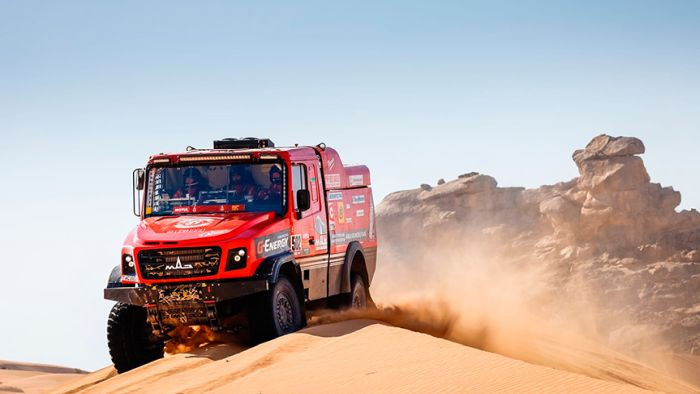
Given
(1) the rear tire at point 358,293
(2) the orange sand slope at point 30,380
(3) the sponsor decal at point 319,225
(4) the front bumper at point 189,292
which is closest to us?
(4) the front bumper at point 189,292

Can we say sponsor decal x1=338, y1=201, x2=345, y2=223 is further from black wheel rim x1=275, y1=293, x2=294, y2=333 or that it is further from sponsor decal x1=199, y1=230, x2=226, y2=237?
sponsor decal x1=199, y1=230, x2=226, y2=237

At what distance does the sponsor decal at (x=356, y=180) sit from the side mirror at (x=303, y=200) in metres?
3.53

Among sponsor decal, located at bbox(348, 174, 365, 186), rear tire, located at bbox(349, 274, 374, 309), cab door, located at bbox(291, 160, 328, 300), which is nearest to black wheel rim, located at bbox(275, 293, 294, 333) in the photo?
cab door, located at bbox(291, 160, 328, 300)

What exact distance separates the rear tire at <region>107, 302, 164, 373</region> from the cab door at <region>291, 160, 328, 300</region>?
262cm

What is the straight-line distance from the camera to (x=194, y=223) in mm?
16141

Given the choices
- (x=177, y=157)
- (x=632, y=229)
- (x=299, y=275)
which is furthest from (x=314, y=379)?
(x=632, y=229)

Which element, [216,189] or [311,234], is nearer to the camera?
[216,189]

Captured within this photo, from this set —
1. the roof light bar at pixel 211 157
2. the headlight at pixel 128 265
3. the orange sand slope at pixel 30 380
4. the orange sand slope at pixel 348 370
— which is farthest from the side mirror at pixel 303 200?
the orange sand slope at pixel 30 380

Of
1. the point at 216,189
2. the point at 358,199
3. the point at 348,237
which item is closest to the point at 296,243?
the point at 216,189

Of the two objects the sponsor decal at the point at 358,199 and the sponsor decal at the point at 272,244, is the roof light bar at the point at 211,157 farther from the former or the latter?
the sponsor decal at the point at 358,199

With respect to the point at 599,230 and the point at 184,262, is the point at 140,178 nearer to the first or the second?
the point at 184,262

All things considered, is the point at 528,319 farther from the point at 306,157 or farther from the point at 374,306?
the point at 306,157

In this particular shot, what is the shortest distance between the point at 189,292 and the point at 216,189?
211 cm

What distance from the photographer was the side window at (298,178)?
17.0 m
